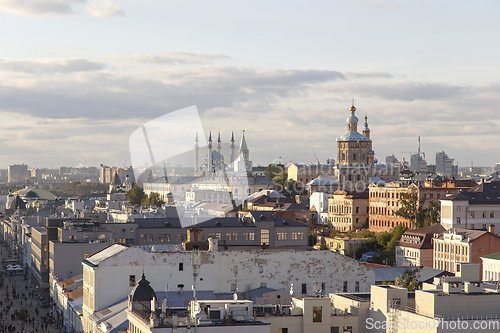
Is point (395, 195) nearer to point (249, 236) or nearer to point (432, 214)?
point (432, 214)

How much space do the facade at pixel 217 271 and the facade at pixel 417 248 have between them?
31.0 metres

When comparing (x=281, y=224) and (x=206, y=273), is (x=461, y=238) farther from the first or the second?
(x=206, y=273)

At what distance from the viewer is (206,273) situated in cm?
4238

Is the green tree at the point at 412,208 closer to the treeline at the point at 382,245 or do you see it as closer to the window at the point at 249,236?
the treeline at the point at 382,245

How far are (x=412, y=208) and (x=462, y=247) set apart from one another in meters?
25.6

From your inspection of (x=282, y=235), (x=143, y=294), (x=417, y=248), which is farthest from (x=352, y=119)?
(x=143, y=294)

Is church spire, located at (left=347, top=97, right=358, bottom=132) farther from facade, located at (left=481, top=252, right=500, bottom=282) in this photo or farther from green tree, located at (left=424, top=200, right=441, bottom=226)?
facade, located at (left=481, top=252, right=500, bottom=282)

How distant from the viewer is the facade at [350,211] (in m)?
111

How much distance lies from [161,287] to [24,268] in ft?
184

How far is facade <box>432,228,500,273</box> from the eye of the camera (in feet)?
228

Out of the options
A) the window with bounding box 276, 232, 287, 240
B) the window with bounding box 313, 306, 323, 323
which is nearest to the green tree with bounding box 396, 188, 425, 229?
the window with bounding box 276, 232, 287, 240

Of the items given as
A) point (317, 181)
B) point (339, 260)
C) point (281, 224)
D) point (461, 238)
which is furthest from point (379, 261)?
point (317, 181)

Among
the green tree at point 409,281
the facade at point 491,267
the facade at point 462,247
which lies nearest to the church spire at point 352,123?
the facade at point 462,247

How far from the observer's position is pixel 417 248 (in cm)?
7712
